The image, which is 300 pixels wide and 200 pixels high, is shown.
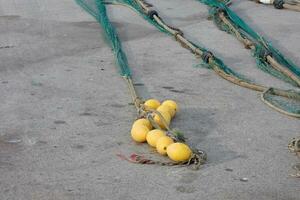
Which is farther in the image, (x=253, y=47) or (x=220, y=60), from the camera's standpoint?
(x=253, y=47)

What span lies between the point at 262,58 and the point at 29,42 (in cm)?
Answer: 295

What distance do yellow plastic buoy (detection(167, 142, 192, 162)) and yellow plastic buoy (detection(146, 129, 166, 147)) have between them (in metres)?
0.21

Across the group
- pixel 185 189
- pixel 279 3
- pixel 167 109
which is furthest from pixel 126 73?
pixel 279 3

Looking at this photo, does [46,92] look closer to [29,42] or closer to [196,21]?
[29,42]

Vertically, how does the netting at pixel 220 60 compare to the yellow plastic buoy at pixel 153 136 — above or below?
below

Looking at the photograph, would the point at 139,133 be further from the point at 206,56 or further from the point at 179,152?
the point at 206,56

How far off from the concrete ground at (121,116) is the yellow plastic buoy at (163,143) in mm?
111

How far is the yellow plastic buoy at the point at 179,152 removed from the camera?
423cm

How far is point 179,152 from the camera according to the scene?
13.9 ft

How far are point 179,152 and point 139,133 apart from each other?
18.1 inches

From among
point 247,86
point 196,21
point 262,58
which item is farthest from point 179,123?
point 196,21

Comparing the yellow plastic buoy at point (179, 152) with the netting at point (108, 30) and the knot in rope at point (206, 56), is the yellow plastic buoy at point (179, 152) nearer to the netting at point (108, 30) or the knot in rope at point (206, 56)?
the netting at point (108, 30)

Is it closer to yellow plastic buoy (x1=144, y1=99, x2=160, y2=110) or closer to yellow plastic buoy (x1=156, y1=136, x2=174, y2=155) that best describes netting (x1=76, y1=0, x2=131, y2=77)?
yellow plastic buoy (x1=144, y1=99, x2=160, y2=110)

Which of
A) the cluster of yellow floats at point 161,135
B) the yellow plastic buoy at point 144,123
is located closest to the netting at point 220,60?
the cluster of yellow floats at point 161,135
